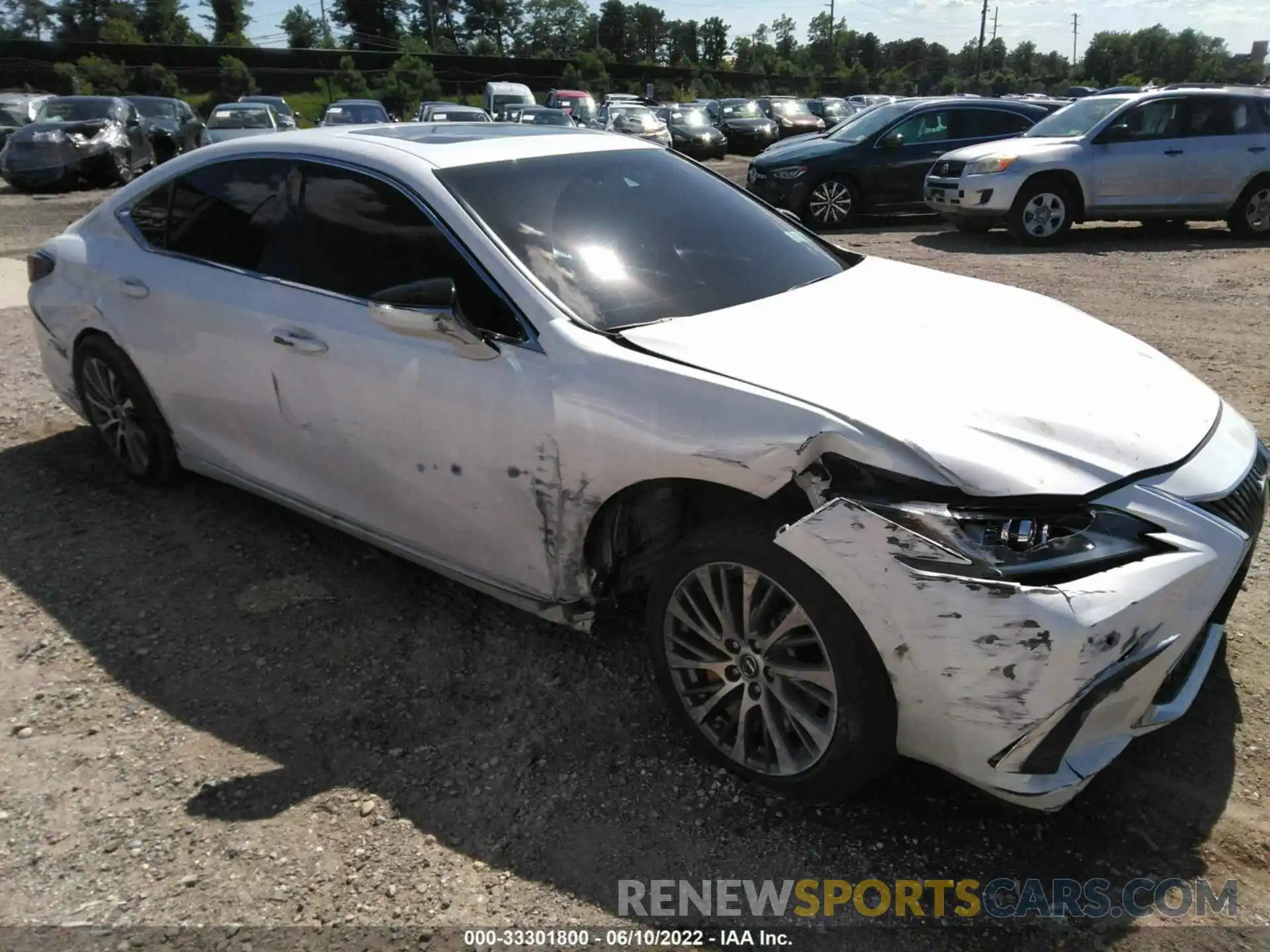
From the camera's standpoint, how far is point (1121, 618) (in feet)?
7.03

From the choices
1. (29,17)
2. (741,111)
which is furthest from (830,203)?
(29,17)

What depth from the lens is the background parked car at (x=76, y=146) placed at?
16.4 metres

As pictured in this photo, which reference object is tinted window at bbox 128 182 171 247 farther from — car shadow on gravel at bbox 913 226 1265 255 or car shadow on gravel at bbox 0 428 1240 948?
car shadow on gravel at bbox 913 226 1265 255

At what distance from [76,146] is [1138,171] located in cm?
1598

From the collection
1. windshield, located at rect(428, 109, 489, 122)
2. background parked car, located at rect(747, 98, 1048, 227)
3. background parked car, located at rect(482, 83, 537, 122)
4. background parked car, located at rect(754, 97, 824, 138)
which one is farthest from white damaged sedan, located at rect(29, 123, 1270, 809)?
background parked car, located at rect(754, 97, 824, 138)

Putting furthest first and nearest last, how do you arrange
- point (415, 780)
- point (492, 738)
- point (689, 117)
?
1. point (689, 117)
2. point (492, 738)
3. point (415, 780)

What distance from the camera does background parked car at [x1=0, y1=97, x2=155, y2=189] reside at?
16422 millimetres

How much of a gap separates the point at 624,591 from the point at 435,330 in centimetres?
97

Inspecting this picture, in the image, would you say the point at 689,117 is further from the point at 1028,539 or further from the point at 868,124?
the point at 1028,539

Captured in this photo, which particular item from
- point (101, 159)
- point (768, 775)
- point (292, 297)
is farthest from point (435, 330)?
point (101, 159)

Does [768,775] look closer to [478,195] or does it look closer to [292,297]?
[478,195]

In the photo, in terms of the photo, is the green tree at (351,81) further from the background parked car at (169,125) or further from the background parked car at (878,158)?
the background parked car at (878,158)

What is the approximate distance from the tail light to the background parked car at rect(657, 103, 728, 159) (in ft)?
68.1

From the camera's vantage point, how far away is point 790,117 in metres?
30.6
